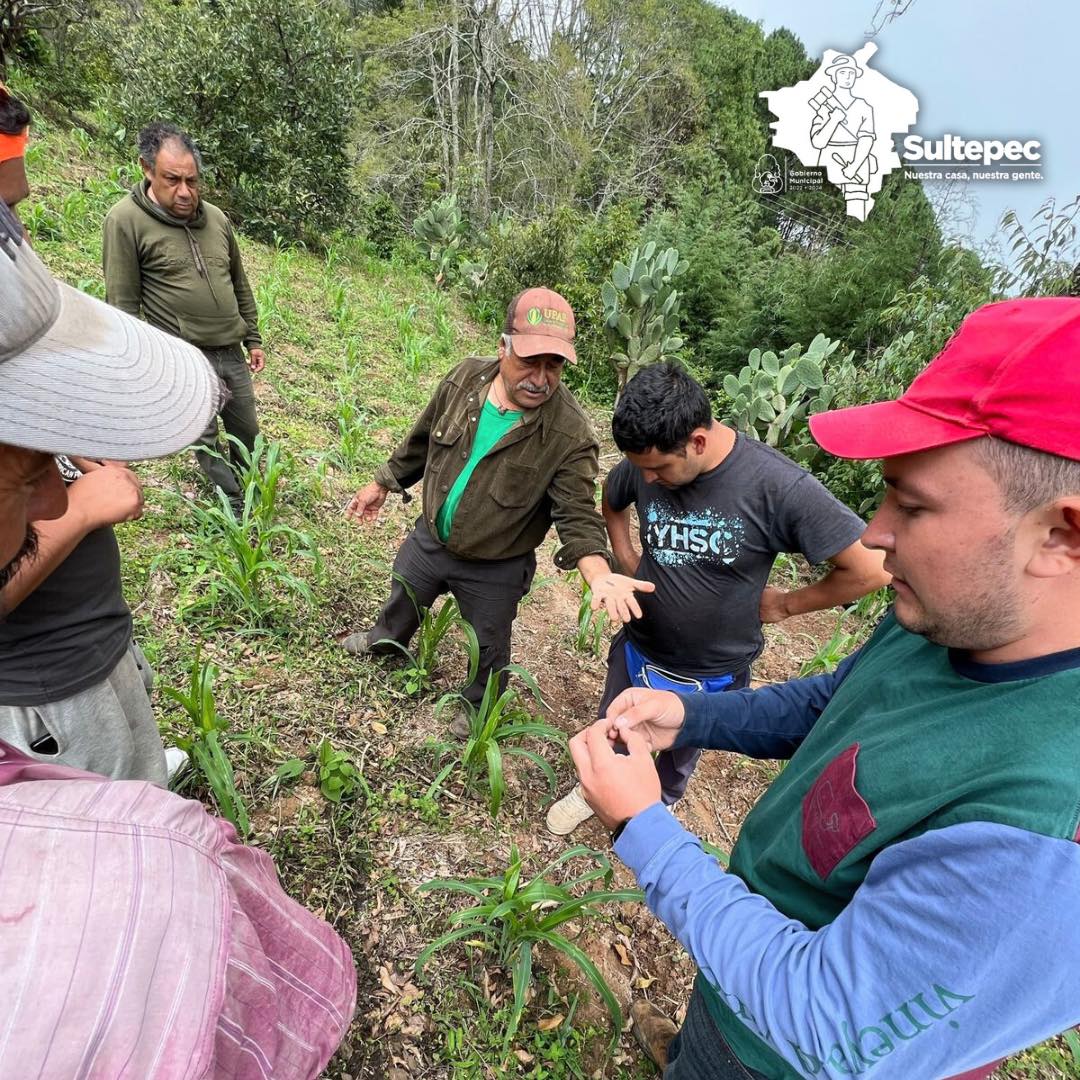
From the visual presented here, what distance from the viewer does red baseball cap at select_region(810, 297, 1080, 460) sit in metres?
0.74

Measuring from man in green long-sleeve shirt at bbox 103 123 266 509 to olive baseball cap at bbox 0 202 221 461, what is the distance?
→ 7.30ft

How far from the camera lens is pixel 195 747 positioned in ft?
6.16

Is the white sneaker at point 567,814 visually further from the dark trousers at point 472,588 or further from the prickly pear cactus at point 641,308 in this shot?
the prickly pear cactus at point 641,308

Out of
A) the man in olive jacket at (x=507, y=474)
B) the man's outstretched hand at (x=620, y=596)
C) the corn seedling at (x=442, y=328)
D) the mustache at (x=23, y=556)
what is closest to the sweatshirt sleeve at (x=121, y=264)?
the man in olive jacket at (x=507, y=474)

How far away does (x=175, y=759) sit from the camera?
197 centimetres

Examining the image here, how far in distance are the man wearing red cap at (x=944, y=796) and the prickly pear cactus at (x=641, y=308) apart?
6.28 m

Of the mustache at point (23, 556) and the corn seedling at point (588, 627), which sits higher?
the mustache at point (23, 556)

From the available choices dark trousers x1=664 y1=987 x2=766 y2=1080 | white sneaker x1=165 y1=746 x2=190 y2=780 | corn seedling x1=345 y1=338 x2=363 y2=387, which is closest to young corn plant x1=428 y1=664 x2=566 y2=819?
white sneaker x1=165 y1=746 x2=190 y2=780

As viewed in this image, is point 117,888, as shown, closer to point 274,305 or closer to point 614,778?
point 614,778

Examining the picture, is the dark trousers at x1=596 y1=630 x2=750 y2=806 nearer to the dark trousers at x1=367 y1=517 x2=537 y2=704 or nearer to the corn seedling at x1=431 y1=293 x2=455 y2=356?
the dark trousers at x1=367 y1=517 x2=537 y2=704

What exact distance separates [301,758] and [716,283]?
1208 cm

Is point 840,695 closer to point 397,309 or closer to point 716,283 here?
point 397,309

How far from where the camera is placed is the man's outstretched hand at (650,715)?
1.29 meters

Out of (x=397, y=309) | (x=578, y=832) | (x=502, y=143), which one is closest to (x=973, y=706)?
(x=578, y=832)
